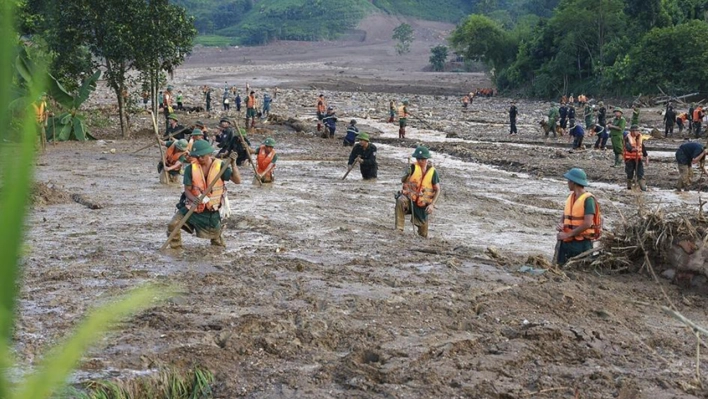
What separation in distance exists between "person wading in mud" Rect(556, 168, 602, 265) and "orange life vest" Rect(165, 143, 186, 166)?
9924 millimetres

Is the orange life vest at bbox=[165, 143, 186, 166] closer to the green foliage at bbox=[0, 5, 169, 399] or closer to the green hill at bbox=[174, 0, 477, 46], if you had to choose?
the green foliage at bbox=[0, 5, 169, 399]

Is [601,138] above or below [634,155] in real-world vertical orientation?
below

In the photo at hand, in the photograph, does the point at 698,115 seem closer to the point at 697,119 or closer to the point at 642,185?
the point at 697,119

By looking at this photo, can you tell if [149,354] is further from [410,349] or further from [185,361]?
[410,349]

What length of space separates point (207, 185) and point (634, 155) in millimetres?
13101

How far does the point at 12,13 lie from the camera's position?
95 cm

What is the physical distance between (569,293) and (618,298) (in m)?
0.58

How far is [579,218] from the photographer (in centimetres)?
1036

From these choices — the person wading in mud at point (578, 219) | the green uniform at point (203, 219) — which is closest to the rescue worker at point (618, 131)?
the person wading in mud at point (578, 219)

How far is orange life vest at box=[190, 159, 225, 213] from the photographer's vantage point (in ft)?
36.2

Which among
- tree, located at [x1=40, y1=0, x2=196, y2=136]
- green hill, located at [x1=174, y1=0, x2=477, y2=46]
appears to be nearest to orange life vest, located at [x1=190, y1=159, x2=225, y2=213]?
tree, located at [x1=40, y1=0, x2=196, y2=136]

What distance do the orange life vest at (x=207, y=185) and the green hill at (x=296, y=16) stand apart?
409 feet

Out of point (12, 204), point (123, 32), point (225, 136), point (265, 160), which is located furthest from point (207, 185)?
point (123, 32)

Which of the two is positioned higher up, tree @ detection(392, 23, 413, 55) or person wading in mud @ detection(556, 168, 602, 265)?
tree @ detection(392, 23, 413, 55)
